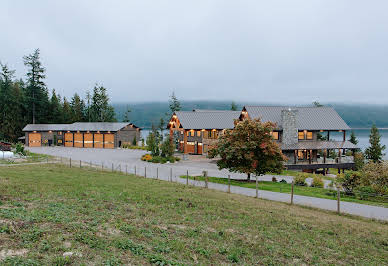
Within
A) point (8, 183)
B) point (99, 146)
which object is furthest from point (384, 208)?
point (99, 146)

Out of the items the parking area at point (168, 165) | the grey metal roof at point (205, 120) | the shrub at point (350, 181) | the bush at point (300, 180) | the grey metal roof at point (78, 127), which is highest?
the grey metal roof at point (205, 120)

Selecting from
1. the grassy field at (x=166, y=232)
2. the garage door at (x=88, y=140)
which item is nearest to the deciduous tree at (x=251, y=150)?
the grassy field at (x=166, y=232)

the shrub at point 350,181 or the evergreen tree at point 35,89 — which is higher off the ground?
the evergreen tree at point 35,89

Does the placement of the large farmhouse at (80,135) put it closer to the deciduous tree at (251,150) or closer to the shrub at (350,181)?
the deciduous tree at (251,150)

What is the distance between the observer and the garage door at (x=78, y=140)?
196 feet

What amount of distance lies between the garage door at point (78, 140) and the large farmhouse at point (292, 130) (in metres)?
19.4

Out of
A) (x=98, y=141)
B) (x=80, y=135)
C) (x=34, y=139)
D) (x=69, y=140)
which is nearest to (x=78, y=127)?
(x=80, y=135)

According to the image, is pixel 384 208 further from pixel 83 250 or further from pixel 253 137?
pixel 83 250

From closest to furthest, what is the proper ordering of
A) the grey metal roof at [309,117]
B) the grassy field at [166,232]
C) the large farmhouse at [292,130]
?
the grassy field at [166,232], the large farmhouse at [292,130], the grey metal roof at [309,117]

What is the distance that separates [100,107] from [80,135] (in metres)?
22.1

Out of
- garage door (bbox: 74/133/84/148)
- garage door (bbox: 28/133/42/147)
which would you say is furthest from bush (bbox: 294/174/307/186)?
garage door (bbox: 28/133/42/147)

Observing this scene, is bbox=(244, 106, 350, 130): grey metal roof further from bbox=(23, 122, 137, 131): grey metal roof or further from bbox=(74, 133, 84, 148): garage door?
bbox=(74, 133, 84, 148): garage door

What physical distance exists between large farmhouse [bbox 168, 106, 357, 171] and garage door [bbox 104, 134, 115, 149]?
12.9 m

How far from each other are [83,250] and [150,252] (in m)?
1.62
